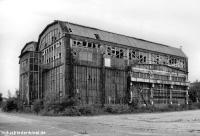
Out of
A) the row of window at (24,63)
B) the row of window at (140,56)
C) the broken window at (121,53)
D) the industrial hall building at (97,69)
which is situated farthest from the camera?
the row of window at (24,63)

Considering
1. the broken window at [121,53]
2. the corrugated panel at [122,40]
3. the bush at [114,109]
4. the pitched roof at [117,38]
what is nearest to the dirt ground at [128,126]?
the bush at [114,109]

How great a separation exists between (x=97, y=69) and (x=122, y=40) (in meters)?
8.71

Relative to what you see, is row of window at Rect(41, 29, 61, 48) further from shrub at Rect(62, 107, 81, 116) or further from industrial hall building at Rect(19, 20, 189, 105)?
shrub at Rect(62, 107, 81, 116)

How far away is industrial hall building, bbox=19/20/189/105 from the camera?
1658 inches

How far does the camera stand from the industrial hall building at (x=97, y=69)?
4212cm

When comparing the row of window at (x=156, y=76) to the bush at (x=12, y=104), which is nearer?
the row of window at (x=156, y=76)

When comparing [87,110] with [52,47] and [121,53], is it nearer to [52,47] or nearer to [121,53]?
[52,47]

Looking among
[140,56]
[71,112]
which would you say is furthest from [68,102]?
[140,56]

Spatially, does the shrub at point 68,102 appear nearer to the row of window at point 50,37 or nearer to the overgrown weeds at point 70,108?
the overgrown weeds at point 70,108

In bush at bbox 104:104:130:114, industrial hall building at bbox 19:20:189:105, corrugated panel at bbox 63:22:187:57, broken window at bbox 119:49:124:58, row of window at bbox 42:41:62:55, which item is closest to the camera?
bush at bbox 104:104:130:114

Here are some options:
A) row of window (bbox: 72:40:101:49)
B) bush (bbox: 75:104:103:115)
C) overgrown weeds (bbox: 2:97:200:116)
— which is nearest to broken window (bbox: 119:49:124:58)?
row of window (bbox: 72:40:101:49)

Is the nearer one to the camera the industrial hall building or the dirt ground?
the dirt ground

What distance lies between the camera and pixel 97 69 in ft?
146

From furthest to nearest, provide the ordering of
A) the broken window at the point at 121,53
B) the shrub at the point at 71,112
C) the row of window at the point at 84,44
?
the broken window at the point at 121,53
the row of window at the point at 84,44
the shrub at the point at 71,112
